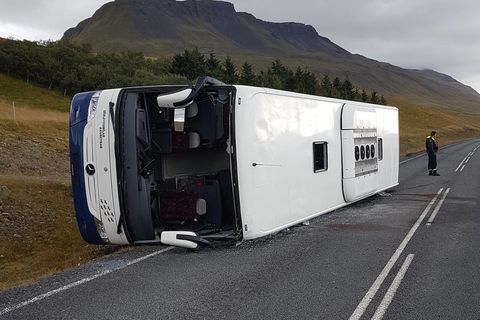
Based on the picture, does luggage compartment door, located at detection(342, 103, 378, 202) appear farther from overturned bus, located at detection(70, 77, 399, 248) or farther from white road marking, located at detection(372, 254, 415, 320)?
white road marking, located at detection(372, 254, 415, 320)

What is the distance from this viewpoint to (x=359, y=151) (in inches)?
396

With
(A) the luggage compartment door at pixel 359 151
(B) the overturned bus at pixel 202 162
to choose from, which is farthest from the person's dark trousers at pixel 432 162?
(B) the overturned bus at pixel 202 162

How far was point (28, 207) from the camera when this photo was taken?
474 inches

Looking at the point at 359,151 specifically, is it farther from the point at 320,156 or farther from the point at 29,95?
the point at 29,95

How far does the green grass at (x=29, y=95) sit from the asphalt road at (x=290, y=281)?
35113mm

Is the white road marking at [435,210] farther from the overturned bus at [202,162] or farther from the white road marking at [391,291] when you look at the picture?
the white road marking at [391,291]

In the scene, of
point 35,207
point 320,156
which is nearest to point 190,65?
point 35,207

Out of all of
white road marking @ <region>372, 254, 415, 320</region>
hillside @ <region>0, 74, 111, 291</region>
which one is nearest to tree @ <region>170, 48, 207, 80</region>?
hillside @ <region>0, 74, 111, 291</region>

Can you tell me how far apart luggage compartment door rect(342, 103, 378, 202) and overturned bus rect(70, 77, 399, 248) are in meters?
0.06

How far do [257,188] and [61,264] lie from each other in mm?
3601

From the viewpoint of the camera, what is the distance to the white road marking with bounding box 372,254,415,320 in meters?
4.71

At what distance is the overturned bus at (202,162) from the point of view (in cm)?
662

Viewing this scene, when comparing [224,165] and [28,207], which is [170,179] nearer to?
[224,165]

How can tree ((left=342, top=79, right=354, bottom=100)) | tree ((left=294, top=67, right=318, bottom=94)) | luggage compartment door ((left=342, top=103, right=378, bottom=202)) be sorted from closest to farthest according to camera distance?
1. luggage compartment door ((left=342, top=103, right=378, bottom=202))
2. tree ((left=294, top=67, right=318, bottom=94))
3. tree ((left=342, top=79, right=354, bottom=100))
